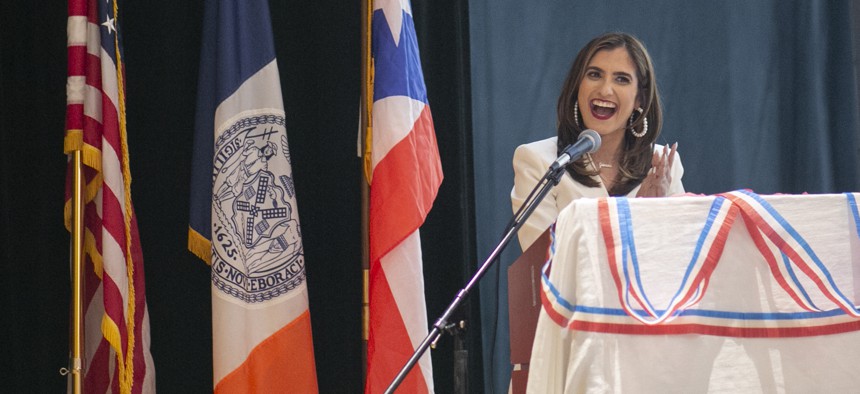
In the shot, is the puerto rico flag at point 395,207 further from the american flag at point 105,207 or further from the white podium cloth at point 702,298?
the white podium cloth at point 702,298

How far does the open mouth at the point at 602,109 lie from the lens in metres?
3.32

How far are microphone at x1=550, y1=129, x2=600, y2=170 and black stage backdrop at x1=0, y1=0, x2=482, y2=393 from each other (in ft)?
4.35

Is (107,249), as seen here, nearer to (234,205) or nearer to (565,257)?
(234,205)

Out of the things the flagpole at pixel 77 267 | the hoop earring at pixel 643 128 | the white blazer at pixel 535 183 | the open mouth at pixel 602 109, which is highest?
the open mouth at pixel 602 109

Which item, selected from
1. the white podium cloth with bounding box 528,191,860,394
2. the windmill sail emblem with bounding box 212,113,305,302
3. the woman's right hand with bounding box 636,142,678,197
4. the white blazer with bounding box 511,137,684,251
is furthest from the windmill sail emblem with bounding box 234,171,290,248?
the white podium cloth with bounding box 528,191,860,394

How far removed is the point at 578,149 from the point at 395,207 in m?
0.95

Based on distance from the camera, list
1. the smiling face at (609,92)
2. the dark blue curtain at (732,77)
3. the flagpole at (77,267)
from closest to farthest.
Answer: the flagpole at (77,267) → the smiling face at (609,92) → the dark blue curtain at (732,77)

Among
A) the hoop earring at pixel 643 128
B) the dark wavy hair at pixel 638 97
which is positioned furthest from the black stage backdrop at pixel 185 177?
the hoop earring at pixel 643 128

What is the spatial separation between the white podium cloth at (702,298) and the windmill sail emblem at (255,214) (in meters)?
1.54

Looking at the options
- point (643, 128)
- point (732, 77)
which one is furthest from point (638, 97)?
point (732, 77)

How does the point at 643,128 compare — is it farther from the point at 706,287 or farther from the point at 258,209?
the point at 706,287

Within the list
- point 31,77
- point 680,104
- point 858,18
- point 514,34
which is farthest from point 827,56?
point 31,77

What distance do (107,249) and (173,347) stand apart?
60cm

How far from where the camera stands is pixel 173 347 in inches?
126
